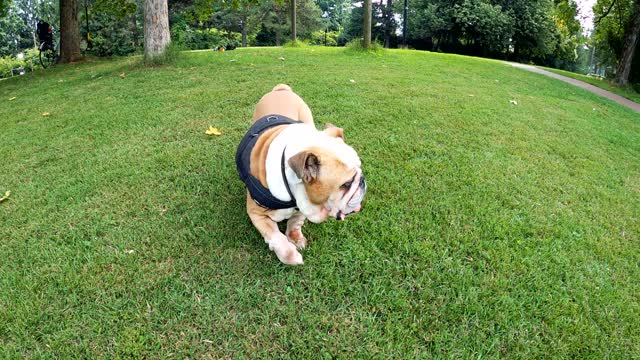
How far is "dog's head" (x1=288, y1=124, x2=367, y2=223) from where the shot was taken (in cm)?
211

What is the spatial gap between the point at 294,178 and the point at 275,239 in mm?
563

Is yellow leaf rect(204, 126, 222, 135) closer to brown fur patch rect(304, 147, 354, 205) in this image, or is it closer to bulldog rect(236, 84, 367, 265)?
bulldog rect(236, 84, 367, 265)

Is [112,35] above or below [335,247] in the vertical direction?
above

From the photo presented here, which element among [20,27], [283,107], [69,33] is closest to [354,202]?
[283,107]

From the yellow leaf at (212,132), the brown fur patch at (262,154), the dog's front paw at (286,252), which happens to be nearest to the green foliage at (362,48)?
the yellow leaf at (212,132)

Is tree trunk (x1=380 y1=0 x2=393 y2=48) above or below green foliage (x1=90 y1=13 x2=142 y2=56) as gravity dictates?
above

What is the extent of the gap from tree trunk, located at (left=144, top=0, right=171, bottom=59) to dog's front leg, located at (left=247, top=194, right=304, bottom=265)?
7661 millimetres

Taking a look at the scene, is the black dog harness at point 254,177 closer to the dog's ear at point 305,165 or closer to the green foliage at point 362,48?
the dog's ear at point 305,165

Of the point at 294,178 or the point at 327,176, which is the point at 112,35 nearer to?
the point at 294,178

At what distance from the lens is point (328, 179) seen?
217 cm

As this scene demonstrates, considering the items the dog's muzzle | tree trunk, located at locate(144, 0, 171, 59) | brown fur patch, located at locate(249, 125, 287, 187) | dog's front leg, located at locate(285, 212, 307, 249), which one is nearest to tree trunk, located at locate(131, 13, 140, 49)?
tree trunk, located at locate(144, 0, 171, 59)

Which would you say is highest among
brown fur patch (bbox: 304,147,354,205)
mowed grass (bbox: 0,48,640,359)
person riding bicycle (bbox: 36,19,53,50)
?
person riding bicycle (bbox: 36,19,53,50)

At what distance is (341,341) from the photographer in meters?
2.16

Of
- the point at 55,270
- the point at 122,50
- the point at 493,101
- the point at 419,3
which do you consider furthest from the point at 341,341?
the point at 419,3
